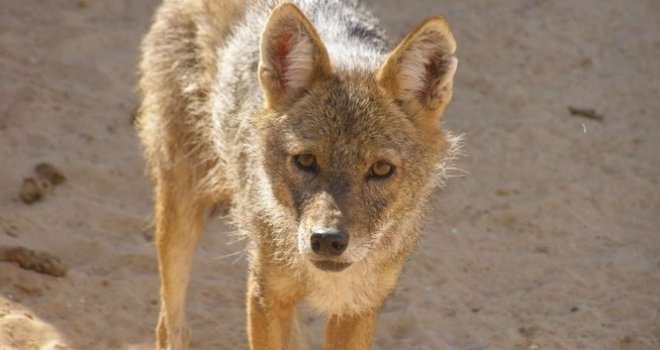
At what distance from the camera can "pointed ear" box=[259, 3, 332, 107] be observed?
5.61 meters

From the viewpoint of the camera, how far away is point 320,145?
5.43 meters

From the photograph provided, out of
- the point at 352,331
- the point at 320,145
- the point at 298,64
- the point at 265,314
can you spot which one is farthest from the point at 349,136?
the point at 352,331

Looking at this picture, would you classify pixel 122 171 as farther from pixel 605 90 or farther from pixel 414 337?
pixel 605 90

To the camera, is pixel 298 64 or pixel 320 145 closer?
pixel 320 145

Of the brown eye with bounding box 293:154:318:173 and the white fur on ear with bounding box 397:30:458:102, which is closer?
the brown eye with bounding box 293:154:318:173

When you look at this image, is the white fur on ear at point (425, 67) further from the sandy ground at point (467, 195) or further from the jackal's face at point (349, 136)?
the sandy ground at point (467, 195)

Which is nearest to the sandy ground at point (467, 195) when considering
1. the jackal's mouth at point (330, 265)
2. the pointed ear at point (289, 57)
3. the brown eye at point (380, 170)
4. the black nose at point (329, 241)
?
the brown eye at point (380, 170)

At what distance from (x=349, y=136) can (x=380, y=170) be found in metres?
0.20

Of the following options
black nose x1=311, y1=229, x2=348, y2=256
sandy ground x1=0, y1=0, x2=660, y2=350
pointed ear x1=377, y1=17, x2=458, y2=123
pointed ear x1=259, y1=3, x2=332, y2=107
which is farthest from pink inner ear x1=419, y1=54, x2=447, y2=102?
black nose x1=311, y1=229, x2=348, y2=256

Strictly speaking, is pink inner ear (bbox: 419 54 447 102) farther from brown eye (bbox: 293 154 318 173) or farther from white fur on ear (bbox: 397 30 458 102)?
brown eye (bbox: 293 154 318 173)

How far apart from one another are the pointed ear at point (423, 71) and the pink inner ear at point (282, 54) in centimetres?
45

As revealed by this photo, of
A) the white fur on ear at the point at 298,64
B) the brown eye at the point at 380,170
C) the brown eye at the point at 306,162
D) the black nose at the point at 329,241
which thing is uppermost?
the white fur on ear at the point at 298,64

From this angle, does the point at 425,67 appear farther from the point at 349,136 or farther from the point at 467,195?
the point at 467,195

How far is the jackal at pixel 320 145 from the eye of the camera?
17.7 ft
